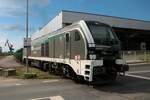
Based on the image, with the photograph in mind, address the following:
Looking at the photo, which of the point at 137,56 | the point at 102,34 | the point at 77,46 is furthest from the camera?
the point at 137,56

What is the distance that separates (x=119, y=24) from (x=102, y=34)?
30.8 meters

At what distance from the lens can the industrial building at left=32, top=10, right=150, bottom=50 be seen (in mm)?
38400

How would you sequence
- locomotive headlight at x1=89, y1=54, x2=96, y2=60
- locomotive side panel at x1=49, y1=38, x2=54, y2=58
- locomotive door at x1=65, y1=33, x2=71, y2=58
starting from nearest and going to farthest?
locomotive headlight at x1=89, y1=54, x2=96, y2=60 → locomotive door at x1=65, y1=33, x2=71, y2=58 → locomotive side panel at x1=49, y1=38, x2=54, y2=58

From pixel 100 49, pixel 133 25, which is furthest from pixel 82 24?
pixel 133 25

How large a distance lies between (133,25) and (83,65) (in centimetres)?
3411

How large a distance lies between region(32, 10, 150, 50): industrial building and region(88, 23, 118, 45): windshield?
21.5m

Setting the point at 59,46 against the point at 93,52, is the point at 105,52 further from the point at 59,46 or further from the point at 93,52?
the point at 59,46

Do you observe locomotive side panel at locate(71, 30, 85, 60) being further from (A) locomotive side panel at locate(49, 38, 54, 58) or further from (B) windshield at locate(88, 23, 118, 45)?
(A) locomotive side panel at locate(49, 38, 54, 58)

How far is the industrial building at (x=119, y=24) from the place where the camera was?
1512 inches

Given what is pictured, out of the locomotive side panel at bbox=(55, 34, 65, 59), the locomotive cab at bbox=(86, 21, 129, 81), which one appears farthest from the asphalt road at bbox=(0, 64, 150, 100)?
the locomotive side panel at bbox=(55, 34, 65, 59)

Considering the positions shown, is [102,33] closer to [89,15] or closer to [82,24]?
[82,24]

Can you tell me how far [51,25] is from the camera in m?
43.7

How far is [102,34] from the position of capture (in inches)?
562

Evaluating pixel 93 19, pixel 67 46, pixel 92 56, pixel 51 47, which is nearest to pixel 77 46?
pixel 92 56
